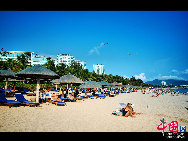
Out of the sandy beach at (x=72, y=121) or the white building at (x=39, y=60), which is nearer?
the sandy beach at (x=72, y=121)

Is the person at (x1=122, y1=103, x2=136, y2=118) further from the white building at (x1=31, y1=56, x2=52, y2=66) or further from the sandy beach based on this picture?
the white building at (x1=31, y1=56, x2=52, y2=66)

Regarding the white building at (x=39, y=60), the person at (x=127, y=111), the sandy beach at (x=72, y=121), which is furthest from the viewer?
the white building at (x=39, y=60)

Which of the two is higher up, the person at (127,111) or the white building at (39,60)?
the white building at (39,60)

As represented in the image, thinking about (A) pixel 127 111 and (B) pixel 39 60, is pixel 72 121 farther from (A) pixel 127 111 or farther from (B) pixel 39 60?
(B) pixel 39 60

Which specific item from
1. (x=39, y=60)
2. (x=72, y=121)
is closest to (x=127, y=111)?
(x=72, y=121)

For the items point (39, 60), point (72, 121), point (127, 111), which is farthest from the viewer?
point (39, 60)

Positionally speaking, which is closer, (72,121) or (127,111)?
(72,121)

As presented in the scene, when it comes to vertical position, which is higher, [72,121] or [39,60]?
[39,60]

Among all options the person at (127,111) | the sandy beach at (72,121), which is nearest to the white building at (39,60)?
the sandy beach at (72,121)

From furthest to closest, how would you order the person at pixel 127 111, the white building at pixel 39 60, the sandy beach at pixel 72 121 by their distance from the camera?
1. the white building at pixel 39 60
2. the person at pixel 127 111
3. the sandy beach at pixel 72 121

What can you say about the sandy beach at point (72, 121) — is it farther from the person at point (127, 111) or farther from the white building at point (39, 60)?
the white building at point (39, 60)
